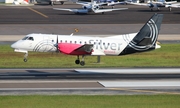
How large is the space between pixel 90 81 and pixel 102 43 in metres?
8.11

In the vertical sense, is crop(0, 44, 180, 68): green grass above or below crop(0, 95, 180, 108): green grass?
below

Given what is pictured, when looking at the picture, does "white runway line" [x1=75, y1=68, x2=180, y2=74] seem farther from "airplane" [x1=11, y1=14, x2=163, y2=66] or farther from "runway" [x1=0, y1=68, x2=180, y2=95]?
"airplane" [x1=11, y1=14, x2=163, y2=66]

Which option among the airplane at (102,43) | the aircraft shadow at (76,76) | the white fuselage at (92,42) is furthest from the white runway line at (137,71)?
the white fuselage at (92,42)

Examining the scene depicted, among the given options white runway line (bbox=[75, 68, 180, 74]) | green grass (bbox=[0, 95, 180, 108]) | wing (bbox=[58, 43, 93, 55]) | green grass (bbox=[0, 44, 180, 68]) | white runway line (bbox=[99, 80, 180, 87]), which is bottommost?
green grass (bbox=[0, 44, 180, 68])

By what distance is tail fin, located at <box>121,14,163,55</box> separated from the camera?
45.1 metres

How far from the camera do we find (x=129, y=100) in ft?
100

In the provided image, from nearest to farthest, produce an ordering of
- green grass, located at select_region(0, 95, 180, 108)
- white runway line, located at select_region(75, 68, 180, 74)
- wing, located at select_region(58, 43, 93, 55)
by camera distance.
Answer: green grass, located at select_region(0, 95, 180, 108) → white runway line, located at select_region(75, 68, 180, 74) → wing, located at select_region(58, 43, 93, 55)

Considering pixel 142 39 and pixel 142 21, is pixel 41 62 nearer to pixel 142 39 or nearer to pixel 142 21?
pixel 142 39

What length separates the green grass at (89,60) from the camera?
4928 centimetres

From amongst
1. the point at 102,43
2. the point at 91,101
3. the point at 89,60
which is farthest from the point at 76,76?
the point at 89,60

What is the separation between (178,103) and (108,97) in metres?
4.02

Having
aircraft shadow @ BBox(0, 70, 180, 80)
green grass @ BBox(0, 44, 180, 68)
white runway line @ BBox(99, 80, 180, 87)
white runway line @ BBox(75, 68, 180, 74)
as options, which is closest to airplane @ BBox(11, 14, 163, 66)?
white runway line @ BBox(75, 68, 180, 74)

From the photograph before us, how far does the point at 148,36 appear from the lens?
45.3 meters

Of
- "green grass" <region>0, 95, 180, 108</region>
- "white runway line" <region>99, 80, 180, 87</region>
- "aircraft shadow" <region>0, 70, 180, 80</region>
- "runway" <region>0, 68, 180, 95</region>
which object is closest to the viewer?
"green grass" <region>0, 95, 180, 108</region>
